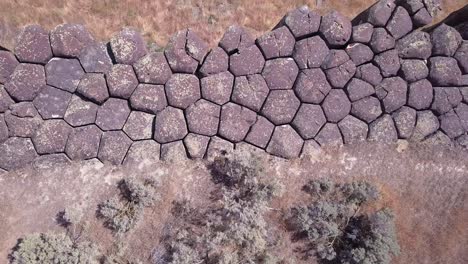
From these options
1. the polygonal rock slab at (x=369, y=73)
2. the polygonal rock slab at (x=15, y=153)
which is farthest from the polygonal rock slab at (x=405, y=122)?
the polygonal rock slab at (x=15, y=153)

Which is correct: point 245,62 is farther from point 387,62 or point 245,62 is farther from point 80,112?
point 80,112

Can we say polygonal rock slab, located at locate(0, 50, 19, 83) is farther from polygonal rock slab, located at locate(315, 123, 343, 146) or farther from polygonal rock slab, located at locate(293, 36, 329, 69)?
polygonal rock slab, located at locate(315, 123, 343, 146)

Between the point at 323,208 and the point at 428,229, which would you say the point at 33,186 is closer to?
the point at 323,208

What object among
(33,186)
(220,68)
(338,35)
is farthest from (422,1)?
(33,186)

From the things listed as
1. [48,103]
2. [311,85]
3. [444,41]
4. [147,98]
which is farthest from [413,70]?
[48,103]

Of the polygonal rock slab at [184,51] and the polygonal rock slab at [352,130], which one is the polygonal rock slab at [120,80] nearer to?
the polygonal rock slab at [184,51]

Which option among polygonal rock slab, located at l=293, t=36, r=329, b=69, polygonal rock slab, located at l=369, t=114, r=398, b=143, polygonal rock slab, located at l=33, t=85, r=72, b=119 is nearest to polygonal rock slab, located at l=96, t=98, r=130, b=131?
polygonal rock slab, located at l=33, t=85, r=72, b=119
